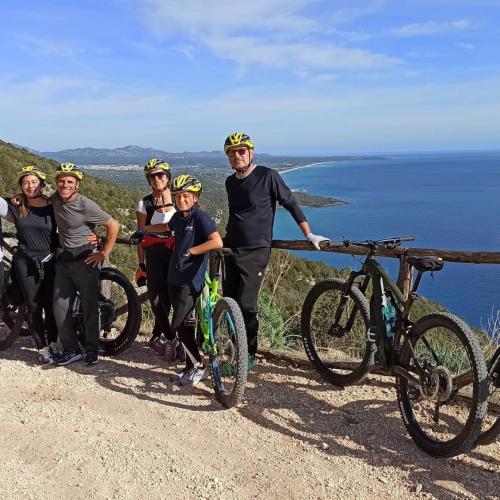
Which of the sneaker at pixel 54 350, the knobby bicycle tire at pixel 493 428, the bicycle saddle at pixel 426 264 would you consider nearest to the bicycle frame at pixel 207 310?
the bicycle saddle at pixel 426 264

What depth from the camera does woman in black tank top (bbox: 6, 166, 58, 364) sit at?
15.8 ft

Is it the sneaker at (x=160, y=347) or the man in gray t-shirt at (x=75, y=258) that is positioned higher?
the man in gray t-shirt at (x=75, y=258)

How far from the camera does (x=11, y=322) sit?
224 inches

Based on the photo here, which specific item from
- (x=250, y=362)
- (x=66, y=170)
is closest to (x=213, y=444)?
(x=250, y=362)

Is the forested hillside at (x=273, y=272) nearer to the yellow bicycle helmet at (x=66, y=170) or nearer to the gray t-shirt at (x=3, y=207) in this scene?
the yellow bicycle helmet at (x=66, y=170)

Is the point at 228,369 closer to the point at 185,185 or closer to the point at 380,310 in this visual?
the point at 380,310

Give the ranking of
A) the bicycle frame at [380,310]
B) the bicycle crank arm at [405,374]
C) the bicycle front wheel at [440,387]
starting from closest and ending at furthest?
the bicycle front wheel at [440,387] < the bicycle crank arm at [405,374] < the bicycle frame at [380,310]

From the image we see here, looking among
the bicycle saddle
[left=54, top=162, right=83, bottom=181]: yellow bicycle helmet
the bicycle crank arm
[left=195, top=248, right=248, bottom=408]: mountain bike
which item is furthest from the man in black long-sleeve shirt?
[left=54, top=162, right=83, bottom=181]: yellow bicycle helmet

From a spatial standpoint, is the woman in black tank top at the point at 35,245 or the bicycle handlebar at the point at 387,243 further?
the woman in black tank top at the point at 35,245

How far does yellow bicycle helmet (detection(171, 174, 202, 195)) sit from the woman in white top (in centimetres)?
63

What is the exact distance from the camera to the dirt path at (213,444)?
300 centimetres

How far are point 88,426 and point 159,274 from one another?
160 centimetres

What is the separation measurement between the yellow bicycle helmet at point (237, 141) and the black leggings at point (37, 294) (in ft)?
6.96

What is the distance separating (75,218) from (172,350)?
1.60 metres
